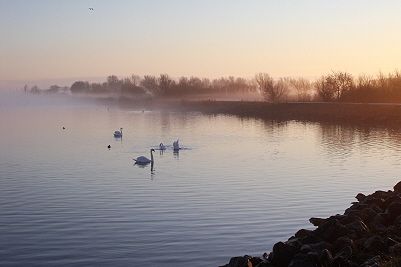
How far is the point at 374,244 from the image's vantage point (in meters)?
16.7

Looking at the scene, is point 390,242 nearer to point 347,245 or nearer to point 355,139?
point 347,245

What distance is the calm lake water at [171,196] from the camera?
20672 millimetres

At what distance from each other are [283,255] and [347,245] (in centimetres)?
202

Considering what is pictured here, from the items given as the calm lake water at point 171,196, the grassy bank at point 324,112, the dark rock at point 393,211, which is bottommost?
the calm lake water at point 171,196

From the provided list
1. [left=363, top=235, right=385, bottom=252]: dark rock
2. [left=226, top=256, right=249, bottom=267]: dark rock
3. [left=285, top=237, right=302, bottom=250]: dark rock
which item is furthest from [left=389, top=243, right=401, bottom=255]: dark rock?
[left=226, top=256, right=249, bottom=267]: dark rock

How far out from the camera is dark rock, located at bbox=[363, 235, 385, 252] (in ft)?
54.1

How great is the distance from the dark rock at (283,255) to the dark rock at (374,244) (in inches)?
85.5

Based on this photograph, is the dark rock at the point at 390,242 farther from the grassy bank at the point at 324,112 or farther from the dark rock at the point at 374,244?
the grassy bank at the point at 324,112

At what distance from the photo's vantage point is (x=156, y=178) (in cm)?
3728

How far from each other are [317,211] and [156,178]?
13496mm

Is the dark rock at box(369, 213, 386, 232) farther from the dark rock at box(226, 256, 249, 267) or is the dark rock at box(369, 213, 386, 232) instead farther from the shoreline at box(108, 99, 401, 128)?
the shoreline at box(108, 99, 401, 128)

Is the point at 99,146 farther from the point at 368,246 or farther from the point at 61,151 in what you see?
the point at 368,246

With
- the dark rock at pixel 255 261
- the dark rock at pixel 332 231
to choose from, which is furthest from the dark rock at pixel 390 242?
the dark rock at pixel 255 261

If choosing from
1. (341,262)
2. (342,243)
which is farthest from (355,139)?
(341,262)
